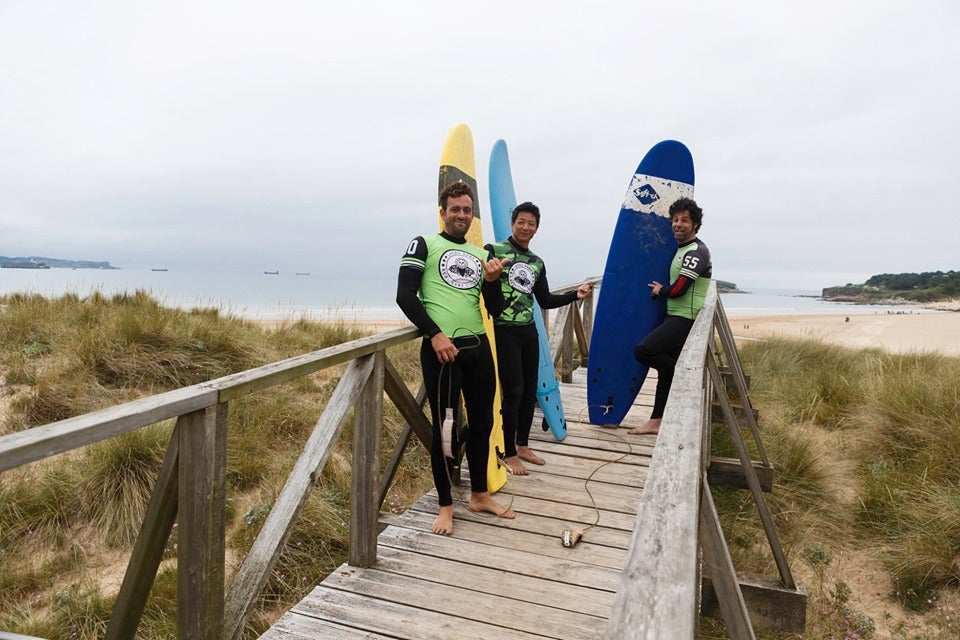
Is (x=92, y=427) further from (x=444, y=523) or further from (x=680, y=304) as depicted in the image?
(x=680, y=304)

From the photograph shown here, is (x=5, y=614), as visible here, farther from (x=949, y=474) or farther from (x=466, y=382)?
(x=949, y=474)

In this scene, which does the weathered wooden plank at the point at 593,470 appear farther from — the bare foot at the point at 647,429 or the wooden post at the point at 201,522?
the wooden post at the point at 201,522

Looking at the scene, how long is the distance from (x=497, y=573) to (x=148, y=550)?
4.58ft

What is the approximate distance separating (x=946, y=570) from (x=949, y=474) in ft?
3.35

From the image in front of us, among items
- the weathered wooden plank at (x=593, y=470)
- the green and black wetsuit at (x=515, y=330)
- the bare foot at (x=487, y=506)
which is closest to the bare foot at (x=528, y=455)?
the weathered wooden plank at (x=593, y=470)

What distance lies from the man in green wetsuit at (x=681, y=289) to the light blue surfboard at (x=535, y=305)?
0.67 meters

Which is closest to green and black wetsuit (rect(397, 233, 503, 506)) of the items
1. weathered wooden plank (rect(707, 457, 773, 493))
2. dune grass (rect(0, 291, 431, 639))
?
dune grass (rect(0, 291, 431, 639))

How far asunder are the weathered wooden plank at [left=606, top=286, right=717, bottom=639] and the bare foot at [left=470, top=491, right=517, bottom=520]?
1.80 metres

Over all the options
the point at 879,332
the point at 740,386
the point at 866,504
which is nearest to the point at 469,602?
the point at 740,386

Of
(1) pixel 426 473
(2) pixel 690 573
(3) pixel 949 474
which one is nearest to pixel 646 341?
(1) pixel 426 473

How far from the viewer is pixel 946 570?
3174 mm

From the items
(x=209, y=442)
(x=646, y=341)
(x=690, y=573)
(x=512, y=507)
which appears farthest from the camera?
(x=646, y=341)

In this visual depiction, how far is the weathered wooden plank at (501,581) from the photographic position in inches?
89.0

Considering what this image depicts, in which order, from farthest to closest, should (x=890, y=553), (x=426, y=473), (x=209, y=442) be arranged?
(x=426, y=473) < (x=890, y=553) < (x=209, y=442)
